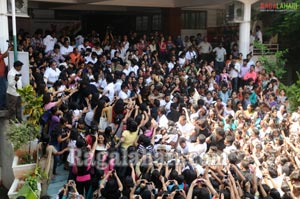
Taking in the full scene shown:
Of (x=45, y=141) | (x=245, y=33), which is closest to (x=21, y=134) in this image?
(x=45, y=141)

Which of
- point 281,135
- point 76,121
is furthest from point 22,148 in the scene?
point 281,135

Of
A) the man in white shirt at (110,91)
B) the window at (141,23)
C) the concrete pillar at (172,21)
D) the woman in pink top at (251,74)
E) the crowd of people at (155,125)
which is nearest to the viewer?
the crowd of people at (155,125)

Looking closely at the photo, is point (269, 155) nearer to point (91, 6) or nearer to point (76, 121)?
point (76, 121)

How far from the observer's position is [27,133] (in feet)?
24.7

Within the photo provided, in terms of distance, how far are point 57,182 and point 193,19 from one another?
11920mm

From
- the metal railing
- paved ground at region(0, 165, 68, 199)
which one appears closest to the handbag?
paved ground at region(0, 165, 68, 199)

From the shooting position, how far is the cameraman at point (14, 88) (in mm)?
8016

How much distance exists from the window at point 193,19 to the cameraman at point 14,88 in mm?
10538

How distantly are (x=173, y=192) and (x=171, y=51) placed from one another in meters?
8.11

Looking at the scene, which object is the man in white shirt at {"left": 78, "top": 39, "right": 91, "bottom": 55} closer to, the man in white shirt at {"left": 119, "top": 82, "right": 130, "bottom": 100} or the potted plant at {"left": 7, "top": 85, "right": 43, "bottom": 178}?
the man in white shirt at {"left": 119, "top": 82, "right": 130, "bottom": 100}

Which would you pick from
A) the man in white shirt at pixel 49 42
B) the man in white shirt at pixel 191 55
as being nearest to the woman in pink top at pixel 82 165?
the man in white shirt at pixel 49 42

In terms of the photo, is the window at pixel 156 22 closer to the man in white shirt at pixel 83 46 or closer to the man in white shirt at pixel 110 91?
the man in white shirt at pixel 83 46

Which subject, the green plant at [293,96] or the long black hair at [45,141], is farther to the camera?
the green plant at [293,96]

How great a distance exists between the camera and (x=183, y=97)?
383 inches
